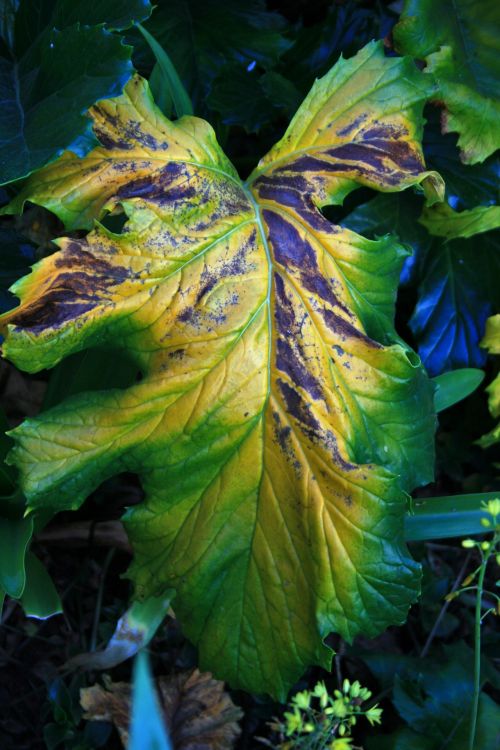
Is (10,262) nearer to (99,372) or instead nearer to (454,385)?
(99,372)

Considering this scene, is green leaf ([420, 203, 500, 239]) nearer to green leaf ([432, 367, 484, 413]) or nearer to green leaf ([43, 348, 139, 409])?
Result: green leaf ([432, 367, 484, 413])

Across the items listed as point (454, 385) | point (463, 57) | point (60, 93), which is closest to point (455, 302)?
point (454, 385)

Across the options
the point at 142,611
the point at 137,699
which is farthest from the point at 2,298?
the point at 137,699

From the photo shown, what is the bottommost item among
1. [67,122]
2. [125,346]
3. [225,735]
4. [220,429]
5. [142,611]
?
[225,735]

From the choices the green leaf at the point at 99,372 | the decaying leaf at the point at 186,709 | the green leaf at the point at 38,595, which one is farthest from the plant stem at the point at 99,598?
the green leaf at the point at 99,372

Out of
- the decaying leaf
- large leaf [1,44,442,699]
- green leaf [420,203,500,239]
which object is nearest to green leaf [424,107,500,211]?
green leaf [420,203,500,239]

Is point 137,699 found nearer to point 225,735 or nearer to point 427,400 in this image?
point 427,400
